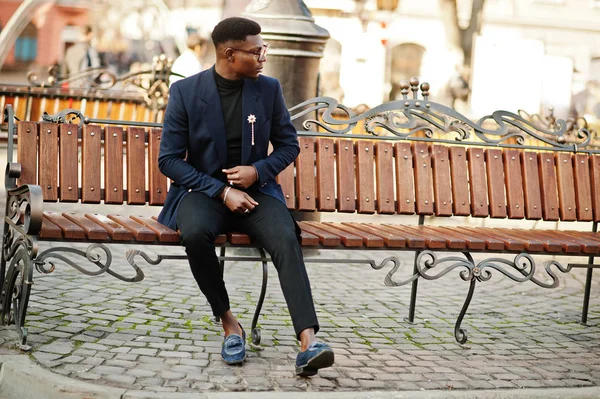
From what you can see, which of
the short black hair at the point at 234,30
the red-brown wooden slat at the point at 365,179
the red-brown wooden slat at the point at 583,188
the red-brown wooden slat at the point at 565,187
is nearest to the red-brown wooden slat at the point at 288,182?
the red-brown wooden slat at the point at 365,179

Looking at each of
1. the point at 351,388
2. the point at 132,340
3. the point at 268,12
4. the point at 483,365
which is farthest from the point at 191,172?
the point at 268,12

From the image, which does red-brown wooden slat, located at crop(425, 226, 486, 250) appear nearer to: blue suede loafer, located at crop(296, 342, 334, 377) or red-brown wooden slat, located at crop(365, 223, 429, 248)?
red-brown wooden slat, located at crop(365, 223, 429, 248)

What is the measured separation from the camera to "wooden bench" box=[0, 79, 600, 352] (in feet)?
17.4

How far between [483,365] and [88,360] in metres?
1.98

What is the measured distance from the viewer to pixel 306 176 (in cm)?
620

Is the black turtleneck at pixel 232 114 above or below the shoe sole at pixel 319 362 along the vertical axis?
above

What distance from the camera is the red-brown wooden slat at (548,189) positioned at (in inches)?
262

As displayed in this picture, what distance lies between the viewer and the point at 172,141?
211 inches

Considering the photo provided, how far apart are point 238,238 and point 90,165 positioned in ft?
3.47

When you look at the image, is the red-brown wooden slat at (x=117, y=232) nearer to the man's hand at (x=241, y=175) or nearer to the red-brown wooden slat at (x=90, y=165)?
the red-brown wooden slat at (x=90, y=165)

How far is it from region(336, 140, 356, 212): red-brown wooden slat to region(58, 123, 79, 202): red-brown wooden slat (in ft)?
5.04

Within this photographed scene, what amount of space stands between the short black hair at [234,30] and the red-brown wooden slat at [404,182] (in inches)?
59.2

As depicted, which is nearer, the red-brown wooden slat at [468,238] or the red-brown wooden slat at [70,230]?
the red-brown wooden slat at [70,230]

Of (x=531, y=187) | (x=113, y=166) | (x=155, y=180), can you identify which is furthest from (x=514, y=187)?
(x=113, y=166)
